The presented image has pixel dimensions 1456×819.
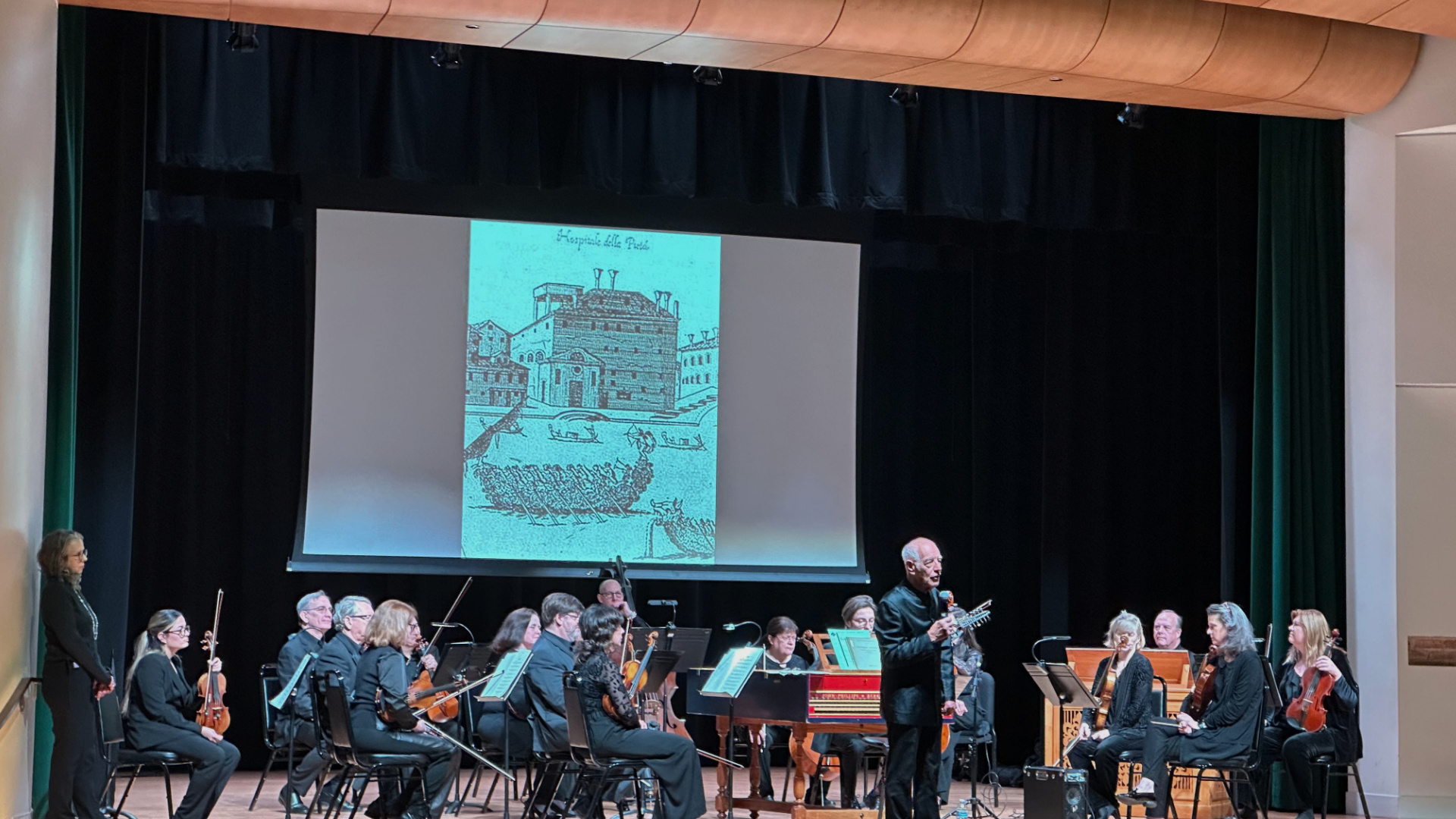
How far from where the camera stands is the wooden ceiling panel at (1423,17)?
7793 mm

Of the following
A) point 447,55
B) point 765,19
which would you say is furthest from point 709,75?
point 765,19

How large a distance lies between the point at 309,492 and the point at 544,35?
3.54 meters

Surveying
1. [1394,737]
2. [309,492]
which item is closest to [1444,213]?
[1394,737]

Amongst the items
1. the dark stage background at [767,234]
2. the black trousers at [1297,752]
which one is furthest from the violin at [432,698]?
the black trousers at [1297,752]

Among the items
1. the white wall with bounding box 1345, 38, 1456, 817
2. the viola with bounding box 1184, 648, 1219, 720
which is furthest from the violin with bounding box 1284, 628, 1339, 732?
the white wall with bounding box 1345, 38, 1456, 817

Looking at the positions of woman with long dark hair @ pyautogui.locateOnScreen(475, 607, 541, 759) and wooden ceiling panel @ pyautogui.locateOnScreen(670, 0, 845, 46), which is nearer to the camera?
wooden ceiling panel @ pyautogui.locateOnScreen(670, 0, 845, 46)

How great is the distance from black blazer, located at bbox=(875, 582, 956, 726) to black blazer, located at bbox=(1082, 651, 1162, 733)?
1.48 meters

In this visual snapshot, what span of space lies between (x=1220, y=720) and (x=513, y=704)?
348 cm

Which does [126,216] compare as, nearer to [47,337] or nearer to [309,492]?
[47,337]

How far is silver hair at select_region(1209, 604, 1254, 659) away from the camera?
7.66m

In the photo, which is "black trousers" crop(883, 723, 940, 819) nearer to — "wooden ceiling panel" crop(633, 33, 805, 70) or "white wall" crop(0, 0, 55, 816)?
"wooden ceiling panel" crop(633, 33, 805, 70)

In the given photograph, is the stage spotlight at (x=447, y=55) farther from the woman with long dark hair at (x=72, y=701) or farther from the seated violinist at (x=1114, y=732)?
the seated violinist at (x=1114, y=732)

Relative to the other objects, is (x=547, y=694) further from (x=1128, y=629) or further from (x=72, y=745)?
(x=1128, y=629)

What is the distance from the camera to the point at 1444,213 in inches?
357
